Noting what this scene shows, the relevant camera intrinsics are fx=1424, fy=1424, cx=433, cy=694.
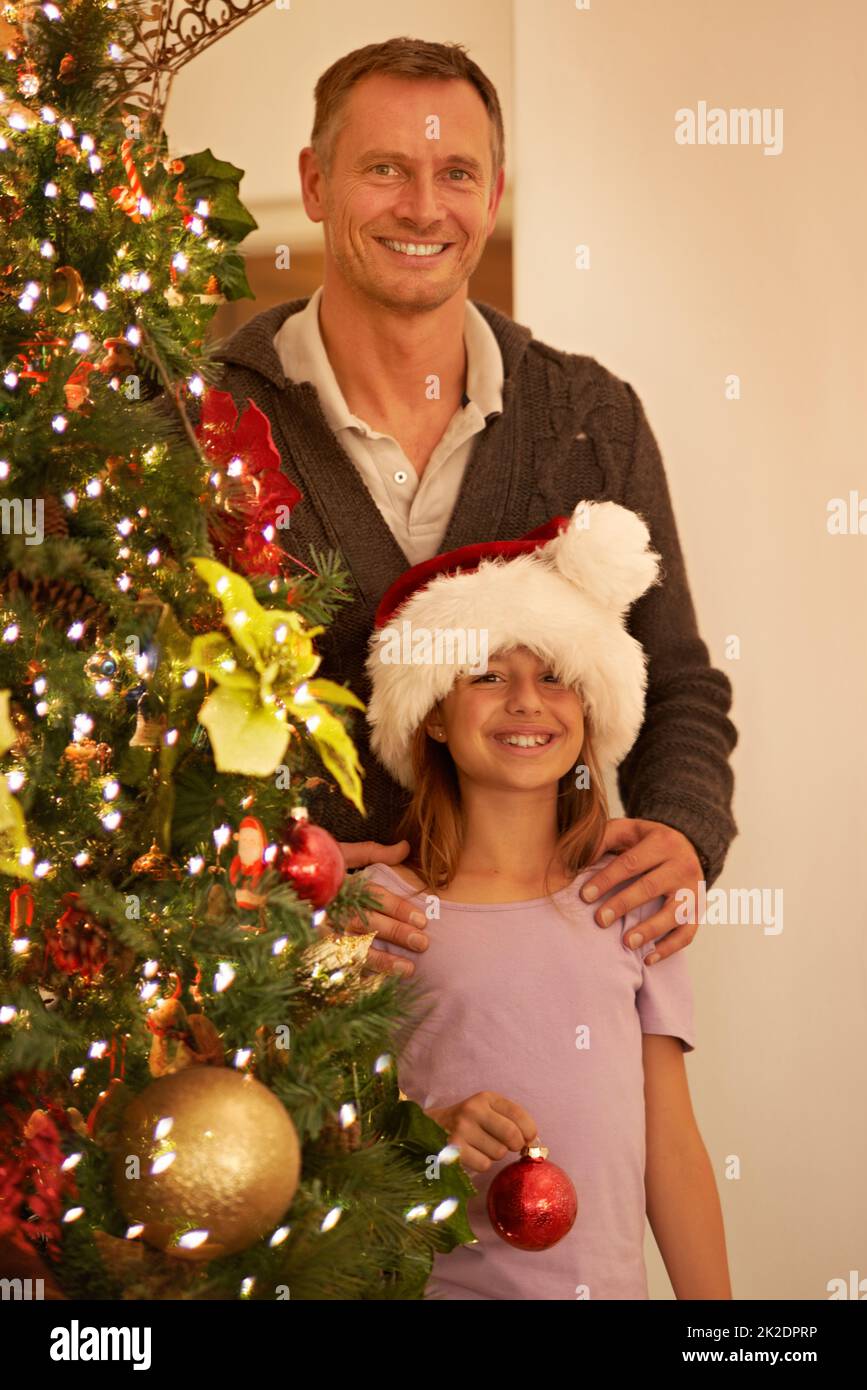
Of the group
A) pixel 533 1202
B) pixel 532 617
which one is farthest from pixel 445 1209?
pixel 532 617

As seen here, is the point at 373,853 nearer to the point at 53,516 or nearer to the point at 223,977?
the point at 223,977

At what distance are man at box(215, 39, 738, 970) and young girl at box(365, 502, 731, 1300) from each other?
0.32 ft

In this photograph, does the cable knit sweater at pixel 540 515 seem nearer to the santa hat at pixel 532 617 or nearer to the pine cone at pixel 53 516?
the santa hat at pixel 532 617

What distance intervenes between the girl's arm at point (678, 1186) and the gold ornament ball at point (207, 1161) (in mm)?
688

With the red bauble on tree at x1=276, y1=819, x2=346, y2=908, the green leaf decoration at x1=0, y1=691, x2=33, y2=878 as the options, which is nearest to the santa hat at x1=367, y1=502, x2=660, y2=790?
the red bauble on tree at x1=276, y1=819, x2=346, y2=908

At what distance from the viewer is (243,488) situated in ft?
4.19

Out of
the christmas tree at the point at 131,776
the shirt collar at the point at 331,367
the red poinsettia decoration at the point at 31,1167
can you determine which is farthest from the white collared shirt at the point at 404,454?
the red poinsettia decoration at the point at 31,1167

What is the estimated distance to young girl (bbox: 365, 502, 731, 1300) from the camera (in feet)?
5.16

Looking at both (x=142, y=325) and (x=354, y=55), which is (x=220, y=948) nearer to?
(x=142, y=325)

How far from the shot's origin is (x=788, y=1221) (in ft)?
7.54

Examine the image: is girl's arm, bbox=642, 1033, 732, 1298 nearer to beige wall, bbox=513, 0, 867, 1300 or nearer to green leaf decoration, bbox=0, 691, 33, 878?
beige wall, bbox=513, 0, 867, 1300

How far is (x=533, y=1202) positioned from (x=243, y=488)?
2.53 ft

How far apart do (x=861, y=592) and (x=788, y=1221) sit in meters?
1.02

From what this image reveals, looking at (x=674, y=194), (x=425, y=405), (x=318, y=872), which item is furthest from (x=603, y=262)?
(x=318, y=872)
